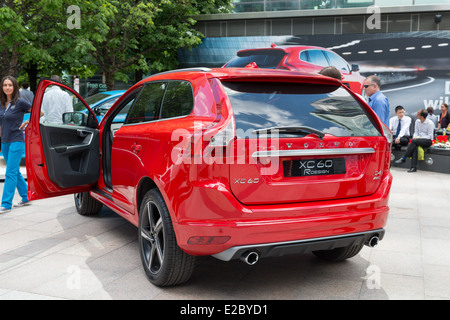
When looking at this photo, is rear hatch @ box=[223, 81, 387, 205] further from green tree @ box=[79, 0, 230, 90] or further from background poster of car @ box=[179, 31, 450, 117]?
background poster of car @ box=[179, 31, 450, 117]

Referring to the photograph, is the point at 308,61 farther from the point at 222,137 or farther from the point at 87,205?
Answer: the point at 222,137

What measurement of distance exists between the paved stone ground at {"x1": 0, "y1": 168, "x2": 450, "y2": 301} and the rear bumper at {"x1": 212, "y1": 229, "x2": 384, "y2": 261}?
0.46 meters

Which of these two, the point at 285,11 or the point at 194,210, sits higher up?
the point at 285,11

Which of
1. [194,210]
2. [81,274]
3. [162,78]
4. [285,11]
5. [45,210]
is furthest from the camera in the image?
[285,11]

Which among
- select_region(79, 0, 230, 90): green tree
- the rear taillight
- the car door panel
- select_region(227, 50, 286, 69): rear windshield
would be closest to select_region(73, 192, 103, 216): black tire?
the car door panel

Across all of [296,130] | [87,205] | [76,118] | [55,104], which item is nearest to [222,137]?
[296,130]

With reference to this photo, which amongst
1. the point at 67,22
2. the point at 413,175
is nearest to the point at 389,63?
the point at 413,175

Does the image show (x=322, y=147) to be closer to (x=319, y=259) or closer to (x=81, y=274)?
(x=319, y=259)

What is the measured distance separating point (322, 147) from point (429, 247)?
242 centimetres

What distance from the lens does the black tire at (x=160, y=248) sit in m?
3.65

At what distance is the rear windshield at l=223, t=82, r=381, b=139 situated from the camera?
3523mm

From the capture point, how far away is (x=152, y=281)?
12.9 ft

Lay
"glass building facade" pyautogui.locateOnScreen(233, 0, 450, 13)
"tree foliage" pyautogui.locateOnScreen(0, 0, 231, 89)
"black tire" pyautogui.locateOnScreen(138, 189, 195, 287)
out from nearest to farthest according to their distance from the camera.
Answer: "black tire" pyautogui.locateOnScreen(138, 189, 195, 287)
"tree foliage" pyautogui.locateOnScreen(0, 0, 231, 89)
"glass building facade" pyautogui.locateOnScreen(233, 0, 450, 13)

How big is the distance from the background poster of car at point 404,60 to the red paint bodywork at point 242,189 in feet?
51.3
